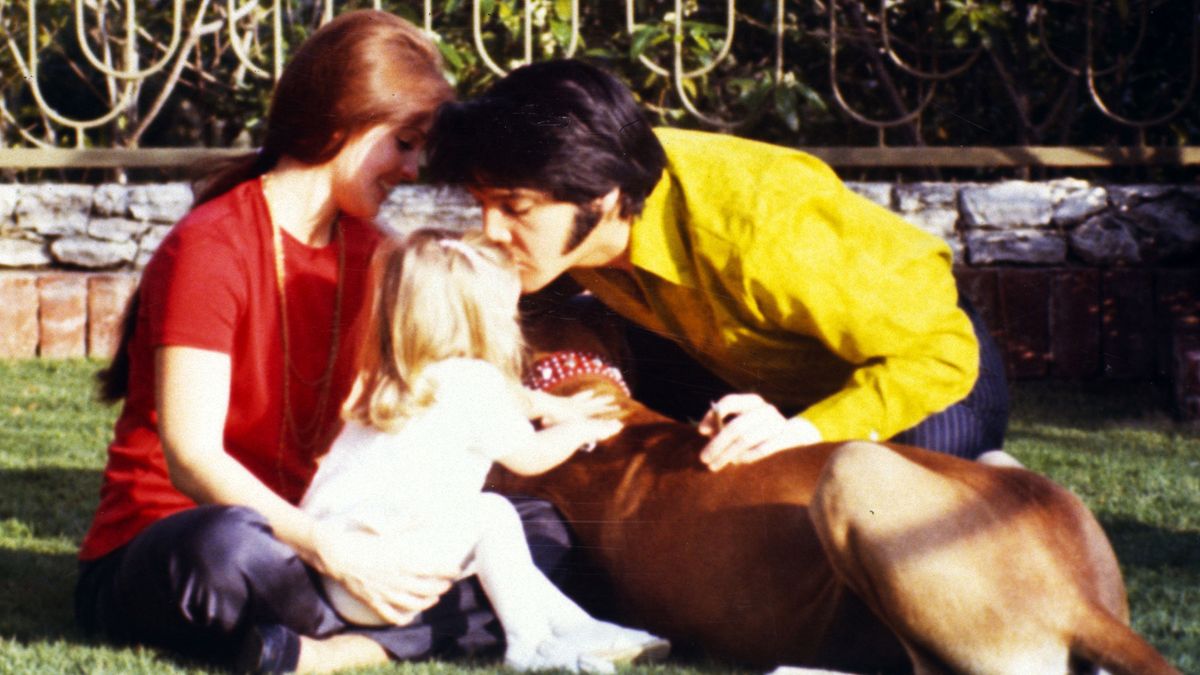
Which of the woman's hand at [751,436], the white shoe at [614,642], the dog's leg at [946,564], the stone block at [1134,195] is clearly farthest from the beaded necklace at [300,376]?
the stone block at [1134,195]

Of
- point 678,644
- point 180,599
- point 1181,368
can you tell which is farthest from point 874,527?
point 1181,368

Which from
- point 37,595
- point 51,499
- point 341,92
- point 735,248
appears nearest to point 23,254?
point 51,499

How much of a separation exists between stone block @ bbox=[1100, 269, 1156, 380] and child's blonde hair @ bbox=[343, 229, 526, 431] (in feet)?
10.7

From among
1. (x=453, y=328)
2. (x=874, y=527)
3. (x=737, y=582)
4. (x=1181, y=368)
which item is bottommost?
(x=1181, y=368)

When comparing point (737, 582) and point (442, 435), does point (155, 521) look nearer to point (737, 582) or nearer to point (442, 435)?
point (442, 435)

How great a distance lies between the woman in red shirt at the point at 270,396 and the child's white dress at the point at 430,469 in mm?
45

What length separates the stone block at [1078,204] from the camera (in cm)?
585

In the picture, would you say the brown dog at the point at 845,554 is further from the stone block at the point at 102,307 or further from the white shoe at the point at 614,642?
the stone block at the point at 102,307

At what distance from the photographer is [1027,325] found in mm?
5758

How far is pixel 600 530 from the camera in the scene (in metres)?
3.12

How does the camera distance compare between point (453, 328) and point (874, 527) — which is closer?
point (874, 527)

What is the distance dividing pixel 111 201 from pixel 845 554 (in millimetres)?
4158

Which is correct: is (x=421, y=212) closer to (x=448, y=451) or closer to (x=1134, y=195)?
(x=1134, y=195)

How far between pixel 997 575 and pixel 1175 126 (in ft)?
14.5
